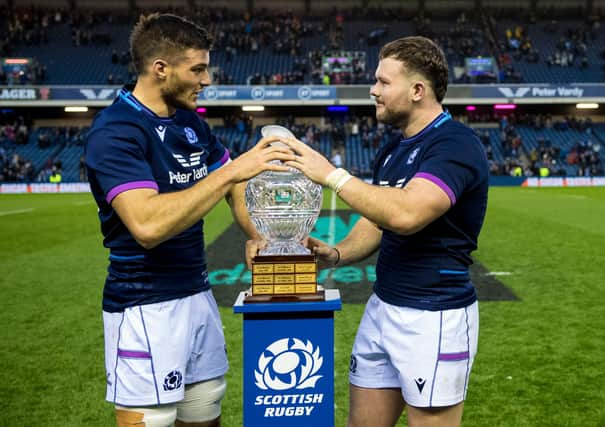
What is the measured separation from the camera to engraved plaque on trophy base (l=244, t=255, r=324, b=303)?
264cm

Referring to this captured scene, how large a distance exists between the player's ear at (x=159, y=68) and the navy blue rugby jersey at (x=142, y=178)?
0.14 meters

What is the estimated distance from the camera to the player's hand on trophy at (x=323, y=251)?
300 centimetres

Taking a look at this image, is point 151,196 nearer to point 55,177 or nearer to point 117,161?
point 117,161

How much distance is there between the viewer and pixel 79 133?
3900 centimetres

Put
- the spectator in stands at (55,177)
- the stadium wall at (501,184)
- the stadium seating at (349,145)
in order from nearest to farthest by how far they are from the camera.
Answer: the stadium wall at (501,184)
the spectator in stands at (55,177)
the stadium seating at (349,145)

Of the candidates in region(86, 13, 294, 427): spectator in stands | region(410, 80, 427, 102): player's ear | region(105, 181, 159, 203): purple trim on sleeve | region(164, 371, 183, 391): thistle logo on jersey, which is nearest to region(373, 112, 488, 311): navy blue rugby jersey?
region(410, 80, 427, 102): player's ear

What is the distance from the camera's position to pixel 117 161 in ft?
8.00

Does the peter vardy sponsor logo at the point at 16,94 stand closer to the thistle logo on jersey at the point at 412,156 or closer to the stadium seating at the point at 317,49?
the stadium seating at the point at 317,49

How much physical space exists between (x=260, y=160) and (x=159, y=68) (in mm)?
652

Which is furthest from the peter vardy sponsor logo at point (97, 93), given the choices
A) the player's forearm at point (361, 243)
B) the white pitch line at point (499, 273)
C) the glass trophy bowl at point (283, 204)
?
the glass trophy bowl at point (283, 204)

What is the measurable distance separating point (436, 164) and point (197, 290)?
1.19 metres

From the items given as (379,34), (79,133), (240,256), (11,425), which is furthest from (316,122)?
(11,425)

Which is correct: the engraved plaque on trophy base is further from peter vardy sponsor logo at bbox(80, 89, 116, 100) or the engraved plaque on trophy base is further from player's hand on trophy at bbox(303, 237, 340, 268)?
peter vardy sponsor logo at bbox(80, 89, 116, 100)

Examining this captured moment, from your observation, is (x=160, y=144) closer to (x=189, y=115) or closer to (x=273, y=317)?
(x=189, y=115)
